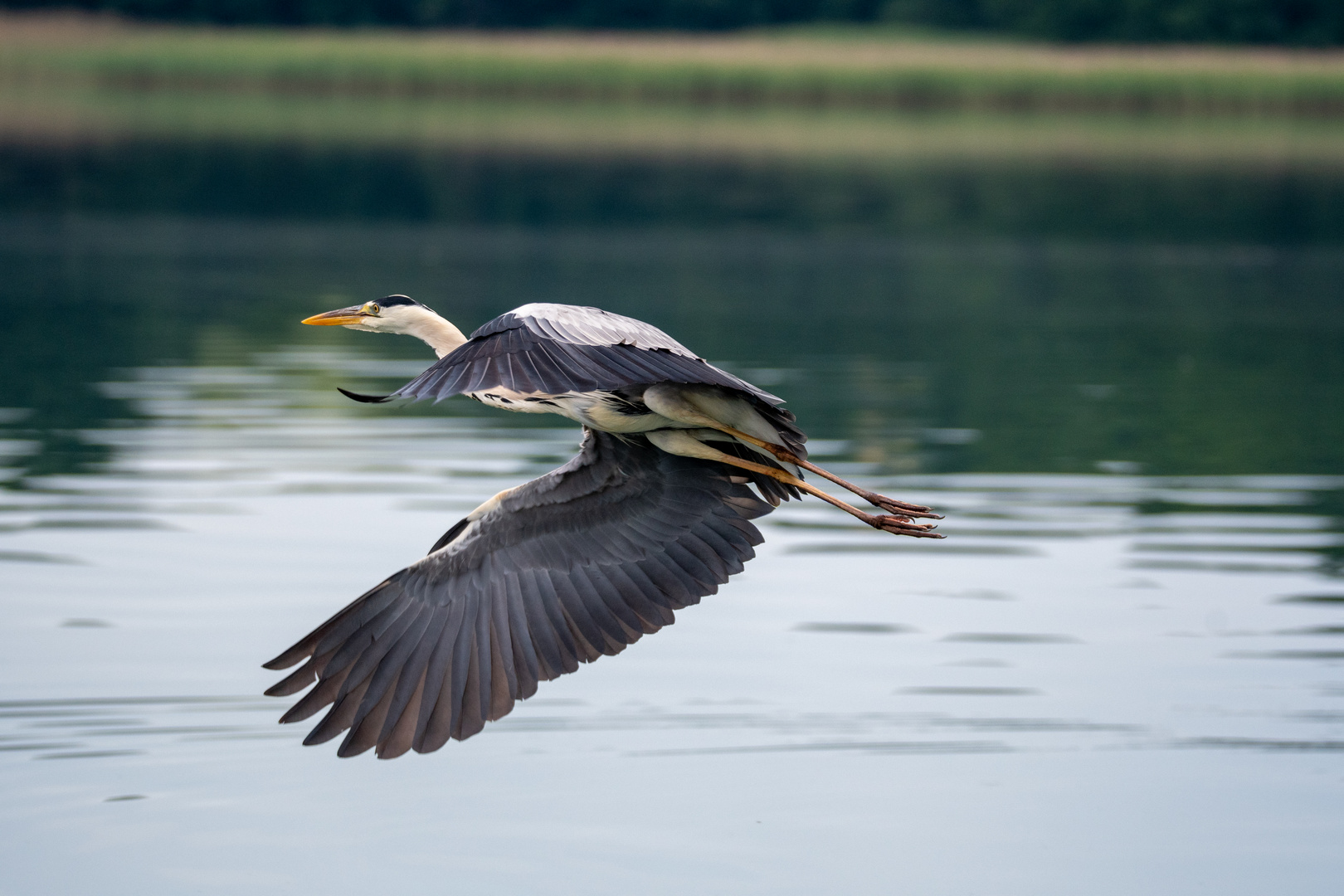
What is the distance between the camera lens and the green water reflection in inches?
596

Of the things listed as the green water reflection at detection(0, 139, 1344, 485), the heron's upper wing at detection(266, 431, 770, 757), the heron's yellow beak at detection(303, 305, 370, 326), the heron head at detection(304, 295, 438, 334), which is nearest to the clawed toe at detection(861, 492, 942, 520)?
A: the heron's upper wing at detection(266, 431, 770, 757)

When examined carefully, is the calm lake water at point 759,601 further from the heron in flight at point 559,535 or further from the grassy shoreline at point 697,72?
the grassy shoreline at point 697,72

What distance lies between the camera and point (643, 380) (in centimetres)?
511

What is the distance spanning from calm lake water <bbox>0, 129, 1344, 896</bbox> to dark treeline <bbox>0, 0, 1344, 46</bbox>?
4538 centimetres

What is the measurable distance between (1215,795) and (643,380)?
3778 millimetres

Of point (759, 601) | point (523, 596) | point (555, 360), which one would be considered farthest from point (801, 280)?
point (555, 360)

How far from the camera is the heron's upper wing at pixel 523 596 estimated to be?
18.3ft

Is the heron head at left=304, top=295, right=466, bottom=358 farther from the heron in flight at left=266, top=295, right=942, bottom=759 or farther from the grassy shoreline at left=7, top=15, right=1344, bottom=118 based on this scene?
the grassy shoreline at left=7, top=15, right=1344, bottom=118

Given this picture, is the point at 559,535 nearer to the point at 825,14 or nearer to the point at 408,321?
the point at 408,321

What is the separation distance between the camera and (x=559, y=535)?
6.23m

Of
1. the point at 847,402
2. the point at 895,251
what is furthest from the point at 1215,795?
the point at 895,251

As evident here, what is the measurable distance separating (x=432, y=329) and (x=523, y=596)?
3.74 feet

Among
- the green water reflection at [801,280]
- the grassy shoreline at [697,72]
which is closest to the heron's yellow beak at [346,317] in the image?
the green water reflection at [801,280]

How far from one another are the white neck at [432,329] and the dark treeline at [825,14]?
61399 mm
